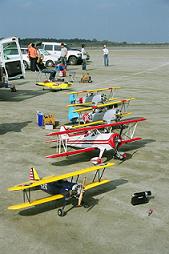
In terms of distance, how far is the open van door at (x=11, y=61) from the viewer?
2036 cm

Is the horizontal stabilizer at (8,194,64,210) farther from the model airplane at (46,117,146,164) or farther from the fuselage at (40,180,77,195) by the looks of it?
the model airplane at (46,117,146,164)

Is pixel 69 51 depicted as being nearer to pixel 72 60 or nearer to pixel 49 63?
pixel 72 60

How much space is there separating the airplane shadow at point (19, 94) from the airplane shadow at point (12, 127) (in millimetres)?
6097

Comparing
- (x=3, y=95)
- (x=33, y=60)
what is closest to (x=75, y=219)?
(x=3, y=95)

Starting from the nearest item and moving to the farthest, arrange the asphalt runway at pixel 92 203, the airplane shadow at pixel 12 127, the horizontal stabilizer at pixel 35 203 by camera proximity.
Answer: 1. the asphalt runway at pixel 92 203
2. the horizontal stabilizer at pixel 35 203
3. the airplane shadow at pixel 12 127

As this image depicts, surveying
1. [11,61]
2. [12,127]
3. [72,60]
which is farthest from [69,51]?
[12,127]

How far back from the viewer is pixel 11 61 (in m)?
21.2

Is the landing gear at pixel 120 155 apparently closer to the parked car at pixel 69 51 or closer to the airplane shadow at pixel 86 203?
the airplane shadow at pixel 86 203

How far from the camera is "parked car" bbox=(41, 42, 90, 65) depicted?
132 feet

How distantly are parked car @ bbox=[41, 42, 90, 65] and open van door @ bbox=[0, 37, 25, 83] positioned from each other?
18.4 metres

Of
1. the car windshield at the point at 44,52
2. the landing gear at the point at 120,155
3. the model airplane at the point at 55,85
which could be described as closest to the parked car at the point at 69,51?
the car windshield at the point at 44,52

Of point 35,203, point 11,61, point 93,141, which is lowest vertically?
point 35,203

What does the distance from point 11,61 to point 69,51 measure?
21.8 metres

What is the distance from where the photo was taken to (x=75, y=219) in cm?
792
